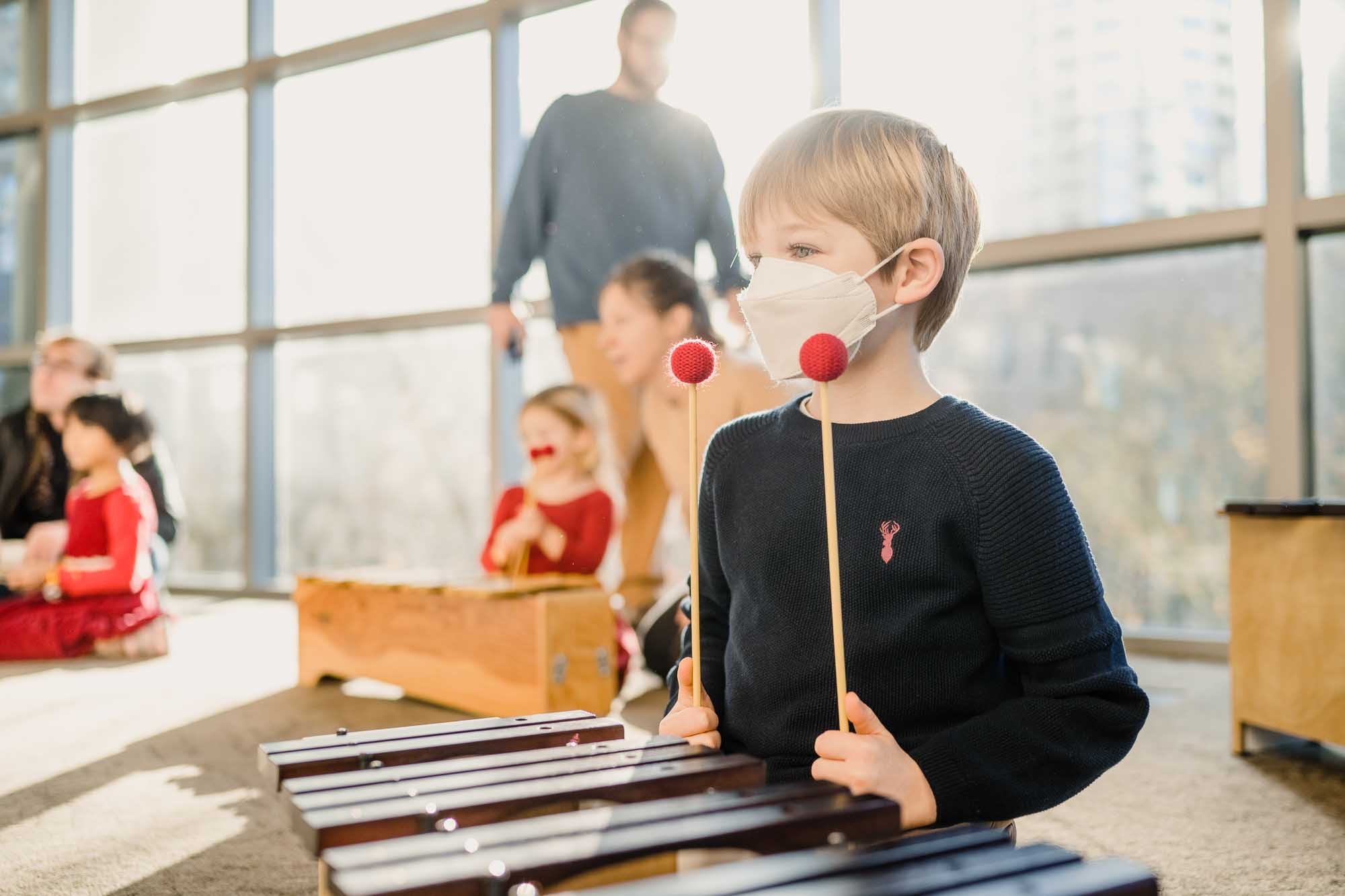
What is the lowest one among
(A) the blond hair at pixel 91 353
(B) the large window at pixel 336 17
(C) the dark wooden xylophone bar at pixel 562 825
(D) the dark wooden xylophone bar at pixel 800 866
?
(D) the dark wooden xylophone bar at pixel 800 866

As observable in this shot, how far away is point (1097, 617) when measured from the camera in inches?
42.6

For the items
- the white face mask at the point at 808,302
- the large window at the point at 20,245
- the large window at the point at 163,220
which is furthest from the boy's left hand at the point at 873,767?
the large window at the point at 20,245

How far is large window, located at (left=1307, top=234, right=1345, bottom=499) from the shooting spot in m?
3.37

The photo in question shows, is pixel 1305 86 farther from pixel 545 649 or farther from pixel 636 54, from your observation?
pixel 545 649

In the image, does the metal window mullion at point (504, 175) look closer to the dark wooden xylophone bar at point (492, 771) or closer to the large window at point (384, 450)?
the large window at point (384, 450)

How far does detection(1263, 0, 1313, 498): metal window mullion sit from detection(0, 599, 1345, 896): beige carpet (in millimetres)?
663

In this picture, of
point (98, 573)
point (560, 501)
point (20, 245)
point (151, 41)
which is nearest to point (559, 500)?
point (560, 501)

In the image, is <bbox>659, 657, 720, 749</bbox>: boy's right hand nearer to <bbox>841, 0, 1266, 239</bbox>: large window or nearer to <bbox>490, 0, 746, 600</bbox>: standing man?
<bbox>490, 0, 746, 600</bbox>: standing man

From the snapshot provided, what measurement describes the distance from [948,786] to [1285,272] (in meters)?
2.88

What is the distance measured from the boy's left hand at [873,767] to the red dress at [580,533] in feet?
7.12

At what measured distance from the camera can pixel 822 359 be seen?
949mm

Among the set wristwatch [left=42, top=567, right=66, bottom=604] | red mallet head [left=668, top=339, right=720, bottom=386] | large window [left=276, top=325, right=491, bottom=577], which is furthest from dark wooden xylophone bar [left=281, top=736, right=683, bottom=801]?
large window [left=276, top=325, right=491, bottom=577]

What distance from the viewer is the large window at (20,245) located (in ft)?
21.4

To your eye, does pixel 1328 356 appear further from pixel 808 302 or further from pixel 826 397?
Result: pixel 826 397
